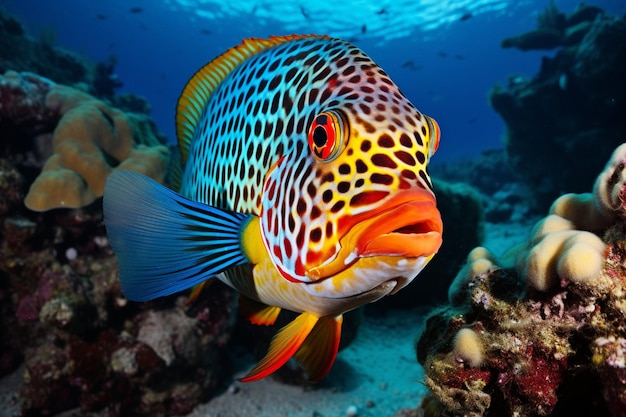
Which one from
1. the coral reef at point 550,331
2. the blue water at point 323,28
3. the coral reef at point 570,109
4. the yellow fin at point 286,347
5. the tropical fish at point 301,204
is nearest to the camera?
the tropical fish at point 301,204

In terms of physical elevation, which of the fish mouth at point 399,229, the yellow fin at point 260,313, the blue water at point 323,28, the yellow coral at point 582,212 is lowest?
the blue water at point 323,28

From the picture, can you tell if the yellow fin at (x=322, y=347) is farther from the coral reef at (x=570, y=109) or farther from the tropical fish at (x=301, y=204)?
the coral reef at (x=570, y=109)

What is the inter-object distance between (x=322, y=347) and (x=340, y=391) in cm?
475

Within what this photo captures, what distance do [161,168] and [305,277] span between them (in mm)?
5235

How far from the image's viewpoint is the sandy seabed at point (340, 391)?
5.51 metres

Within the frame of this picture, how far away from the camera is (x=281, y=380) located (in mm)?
6352

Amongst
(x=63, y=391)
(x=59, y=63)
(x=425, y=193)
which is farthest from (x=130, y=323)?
(x=59, y=63)

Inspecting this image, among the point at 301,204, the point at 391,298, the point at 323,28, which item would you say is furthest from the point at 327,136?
the point at 323,28

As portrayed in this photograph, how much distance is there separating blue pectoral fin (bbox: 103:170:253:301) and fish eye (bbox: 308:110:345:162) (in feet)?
Answer: 1.82

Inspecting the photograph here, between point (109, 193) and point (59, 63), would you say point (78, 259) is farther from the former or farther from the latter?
point (59, 63)

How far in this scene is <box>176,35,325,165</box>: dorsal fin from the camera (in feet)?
8.95

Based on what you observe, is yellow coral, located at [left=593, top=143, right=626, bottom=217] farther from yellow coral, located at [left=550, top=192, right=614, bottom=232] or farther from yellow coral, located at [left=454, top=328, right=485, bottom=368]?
yellow coral, located at [left=454, top=328, right=485, bottom=368]

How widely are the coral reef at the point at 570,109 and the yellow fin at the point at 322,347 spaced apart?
563 inches

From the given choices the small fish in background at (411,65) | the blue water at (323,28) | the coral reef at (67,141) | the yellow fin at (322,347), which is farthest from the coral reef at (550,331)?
the small fish in background at (411,65)
